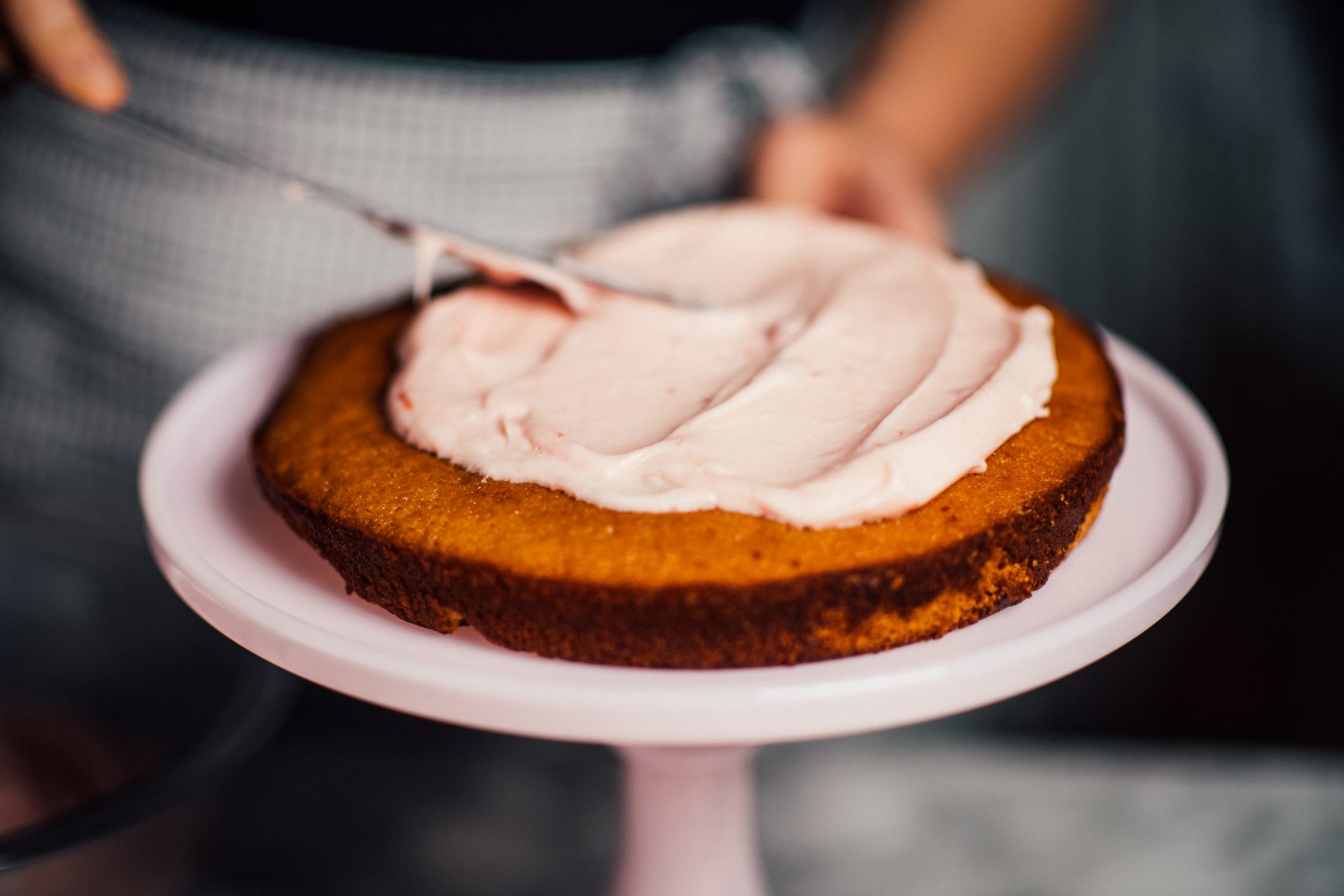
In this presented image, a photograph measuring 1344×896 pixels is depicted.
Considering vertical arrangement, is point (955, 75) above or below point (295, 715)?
above

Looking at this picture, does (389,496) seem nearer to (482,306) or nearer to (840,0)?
(482,306)

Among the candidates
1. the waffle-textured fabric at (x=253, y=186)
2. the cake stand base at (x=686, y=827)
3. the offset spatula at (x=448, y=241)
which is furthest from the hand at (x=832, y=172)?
the cake stand base at (x=686, y=827)

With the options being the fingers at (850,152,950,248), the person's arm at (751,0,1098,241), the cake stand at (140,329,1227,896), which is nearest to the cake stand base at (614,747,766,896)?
the cake stand at (140,329,1227,896)

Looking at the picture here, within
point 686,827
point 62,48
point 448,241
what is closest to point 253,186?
point 62,48

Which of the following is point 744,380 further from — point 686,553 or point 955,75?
point 955,75

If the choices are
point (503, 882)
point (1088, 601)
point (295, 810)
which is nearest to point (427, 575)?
point (1088, 601)

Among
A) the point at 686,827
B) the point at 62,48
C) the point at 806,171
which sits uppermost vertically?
the point at 62,48
